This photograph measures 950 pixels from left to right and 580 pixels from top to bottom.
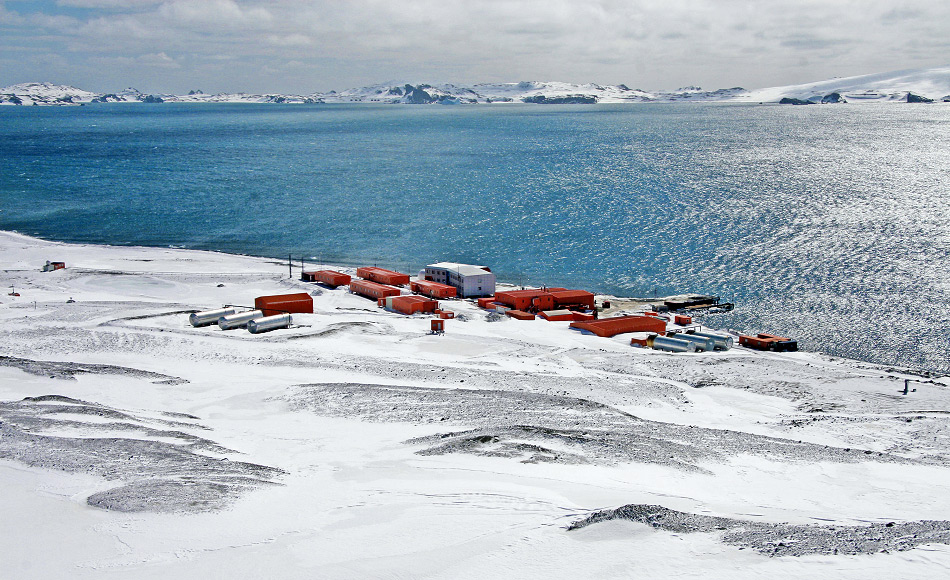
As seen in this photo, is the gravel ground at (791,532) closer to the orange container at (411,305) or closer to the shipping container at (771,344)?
the shipping container at (771,344)

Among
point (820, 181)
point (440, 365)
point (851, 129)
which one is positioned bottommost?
point (440, 365)

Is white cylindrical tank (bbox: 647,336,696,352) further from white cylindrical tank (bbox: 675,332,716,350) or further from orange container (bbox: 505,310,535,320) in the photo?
orange container (bbox: 505,310,535,320)

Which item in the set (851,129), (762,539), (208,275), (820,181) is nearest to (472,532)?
(762,539)

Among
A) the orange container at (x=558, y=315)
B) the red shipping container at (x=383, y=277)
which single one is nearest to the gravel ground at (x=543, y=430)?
the orange container at (x=558, y=315)

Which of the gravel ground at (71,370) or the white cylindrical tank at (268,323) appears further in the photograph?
the white cylindrical tank at (268,323)

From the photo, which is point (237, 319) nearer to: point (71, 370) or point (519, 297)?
point (71, 370)

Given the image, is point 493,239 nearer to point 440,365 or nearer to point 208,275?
point 208,275

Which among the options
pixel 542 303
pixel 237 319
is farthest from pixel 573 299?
pixel 237 319
